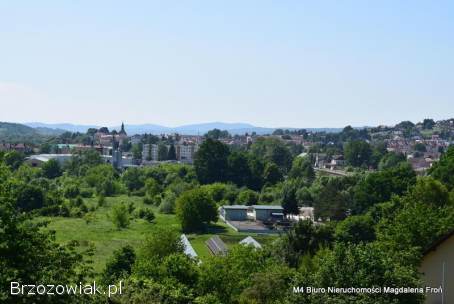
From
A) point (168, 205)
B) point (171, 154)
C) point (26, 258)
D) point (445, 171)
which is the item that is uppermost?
point (26, 258)

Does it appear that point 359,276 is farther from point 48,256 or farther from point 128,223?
point 128,223

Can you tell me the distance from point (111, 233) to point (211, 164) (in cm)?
2738

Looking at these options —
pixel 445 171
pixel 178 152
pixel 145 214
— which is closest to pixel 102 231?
pixel 145 214

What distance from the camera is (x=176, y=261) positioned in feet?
53.5

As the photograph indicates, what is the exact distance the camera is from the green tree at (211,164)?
65.9 metres

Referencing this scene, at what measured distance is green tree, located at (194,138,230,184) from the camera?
65.9 metres

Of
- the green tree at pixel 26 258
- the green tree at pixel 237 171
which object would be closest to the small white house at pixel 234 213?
the green tree at pixel 237 171

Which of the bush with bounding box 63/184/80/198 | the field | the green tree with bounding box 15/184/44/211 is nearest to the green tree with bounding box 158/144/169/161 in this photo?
the bush with bounding box 63/184/80/198

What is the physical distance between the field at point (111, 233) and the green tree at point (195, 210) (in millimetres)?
689

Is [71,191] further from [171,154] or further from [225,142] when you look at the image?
[225,142]

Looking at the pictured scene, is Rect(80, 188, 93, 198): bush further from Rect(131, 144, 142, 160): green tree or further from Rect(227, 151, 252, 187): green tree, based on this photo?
Rect(131, 144, 142, 160): green tree

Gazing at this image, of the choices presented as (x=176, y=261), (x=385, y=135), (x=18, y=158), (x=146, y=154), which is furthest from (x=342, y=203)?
(x=385, y=135)

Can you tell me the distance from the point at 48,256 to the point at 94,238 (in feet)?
95.1

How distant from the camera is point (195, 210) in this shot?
4178cm
